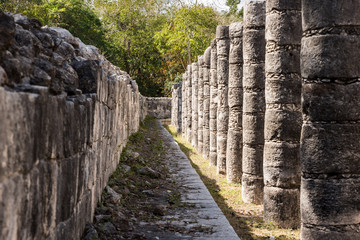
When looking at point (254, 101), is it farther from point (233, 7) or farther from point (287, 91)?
point (233, 7)

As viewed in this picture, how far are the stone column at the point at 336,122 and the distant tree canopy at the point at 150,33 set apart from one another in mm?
30468

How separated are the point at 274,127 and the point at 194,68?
14.3m

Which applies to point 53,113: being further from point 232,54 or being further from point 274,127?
point 232,54

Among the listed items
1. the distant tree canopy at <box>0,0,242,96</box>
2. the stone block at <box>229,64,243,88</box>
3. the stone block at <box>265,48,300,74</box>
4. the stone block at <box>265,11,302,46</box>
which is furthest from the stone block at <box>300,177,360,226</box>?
the distant tree canopy at <box>0,0,242,96</box>

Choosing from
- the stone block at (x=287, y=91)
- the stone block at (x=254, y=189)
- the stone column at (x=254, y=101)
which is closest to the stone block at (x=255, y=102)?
the stone column at (x=254, y=101)

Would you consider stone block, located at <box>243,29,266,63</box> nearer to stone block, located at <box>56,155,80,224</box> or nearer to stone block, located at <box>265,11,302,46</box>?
stone block, located at <box>265,11,302,46</box>

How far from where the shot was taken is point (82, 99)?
4.86 meters

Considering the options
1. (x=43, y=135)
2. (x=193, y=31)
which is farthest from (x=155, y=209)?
(x=193, y=31)

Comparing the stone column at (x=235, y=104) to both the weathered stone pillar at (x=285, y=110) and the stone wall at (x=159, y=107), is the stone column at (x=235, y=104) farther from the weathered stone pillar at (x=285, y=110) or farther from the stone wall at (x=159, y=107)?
the stone wall at (x=159, y=107)

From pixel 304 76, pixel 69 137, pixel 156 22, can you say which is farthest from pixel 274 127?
pixel 156 22

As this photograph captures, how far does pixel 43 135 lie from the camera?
10.8 feet

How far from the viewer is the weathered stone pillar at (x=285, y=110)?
8.09 metres

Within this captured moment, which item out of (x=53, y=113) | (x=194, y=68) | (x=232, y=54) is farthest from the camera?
(x=194, y=68)

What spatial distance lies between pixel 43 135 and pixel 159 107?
41.6m
